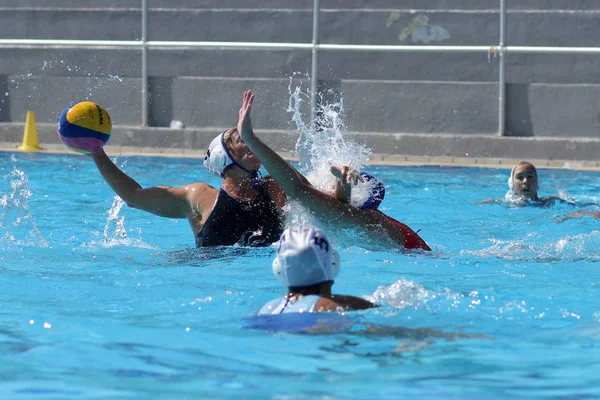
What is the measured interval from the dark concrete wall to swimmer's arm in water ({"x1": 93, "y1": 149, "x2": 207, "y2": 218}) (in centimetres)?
762

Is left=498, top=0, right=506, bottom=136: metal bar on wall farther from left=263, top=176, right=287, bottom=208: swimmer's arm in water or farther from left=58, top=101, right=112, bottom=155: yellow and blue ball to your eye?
left=58, top=101, right=112, bottom=155: yellow and blue ball

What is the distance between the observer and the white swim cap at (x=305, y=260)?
373 centimetres

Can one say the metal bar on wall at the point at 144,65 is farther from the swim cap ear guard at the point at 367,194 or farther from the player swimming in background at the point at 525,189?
the swim cap ear guard at the point at 367,194

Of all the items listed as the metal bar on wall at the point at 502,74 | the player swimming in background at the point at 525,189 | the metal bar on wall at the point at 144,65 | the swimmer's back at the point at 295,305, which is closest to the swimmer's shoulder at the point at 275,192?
the swimmer's back at the point at 295,305

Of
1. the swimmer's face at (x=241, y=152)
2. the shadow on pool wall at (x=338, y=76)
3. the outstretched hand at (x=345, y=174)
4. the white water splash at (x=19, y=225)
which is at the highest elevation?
the shadow on pool wall at (x=338, y=76)

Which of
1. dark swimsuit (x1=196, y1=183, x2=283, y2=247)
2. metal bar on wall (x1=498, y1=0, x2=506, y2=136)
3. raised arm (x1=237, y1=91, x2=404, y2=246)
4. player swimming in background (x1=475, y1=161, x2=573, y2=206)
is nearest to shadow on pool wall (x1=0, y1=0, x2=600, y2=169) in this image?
metal bar on wall (x1=498, y1=0, x2=506, y2=136)

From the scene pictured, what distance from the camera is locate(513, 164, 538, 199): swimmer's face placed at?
8.50 meters

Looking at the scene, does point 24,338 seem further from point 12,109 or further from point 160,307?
point 12,109

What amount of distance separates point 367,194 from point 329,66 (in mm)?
8339

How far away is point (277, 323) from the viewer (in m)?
3.84

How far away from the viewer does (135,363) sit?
3.59 m

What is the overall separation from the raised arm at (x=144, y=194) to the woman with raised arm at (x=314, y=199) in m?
0.71

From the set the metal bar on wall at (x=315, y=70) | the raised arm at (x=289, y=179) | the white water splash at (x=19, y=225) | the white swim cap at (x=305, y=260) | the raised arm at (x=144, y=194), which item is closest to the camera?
the white swim cap at (x=305, y=260)

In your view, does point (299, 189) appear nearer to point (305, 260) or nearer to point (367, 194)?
point (367, 194)
